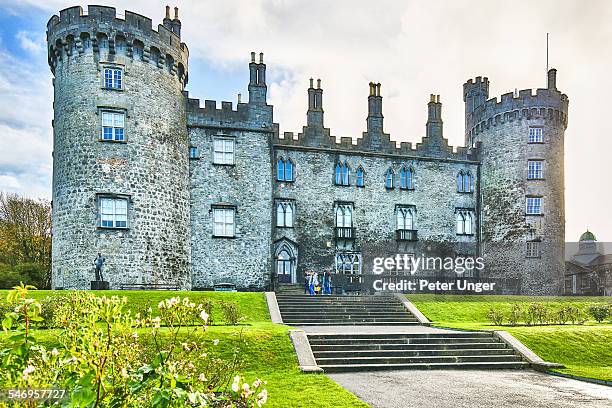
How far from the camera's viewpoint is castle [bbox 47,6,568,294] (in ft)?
90.7

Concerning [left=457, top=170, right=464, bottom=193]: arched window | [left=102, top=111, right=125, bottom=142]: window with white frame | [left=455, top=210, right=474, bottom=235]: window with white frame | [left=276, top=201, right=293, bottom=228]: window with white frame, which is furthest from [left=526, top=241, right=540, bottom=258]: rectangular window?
[left=102, top=111, right=125, bottom=142]: window with white frame

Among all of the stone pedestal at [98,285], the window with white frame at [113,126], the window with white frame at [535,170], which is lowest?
the stone pedestal at [98,285]

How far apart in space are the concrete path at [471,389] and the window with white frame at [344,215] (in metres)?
19.7

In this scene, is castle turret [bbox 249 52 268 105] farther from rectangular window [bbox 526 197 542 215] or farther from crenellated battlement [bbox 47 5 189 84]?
rectangular window [bbox 526 197 542 215]

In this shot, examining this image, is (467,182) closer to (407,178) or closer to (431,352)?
(407,178)

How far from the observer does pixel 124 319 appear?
504cm

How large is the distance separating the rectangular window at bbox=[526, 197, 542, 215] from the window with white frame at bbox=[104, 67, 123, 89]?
26.8 m

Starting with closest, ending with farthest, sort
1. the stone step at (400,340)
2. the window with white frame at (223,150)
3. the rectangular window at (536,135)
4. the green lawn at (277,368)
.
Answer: the green lawn at (277,368)
the stone step at (400,340)
the window with white frame at (223,150)
the rectangular window at (536,135)

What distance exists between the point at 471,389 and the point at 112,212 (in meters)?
20.6

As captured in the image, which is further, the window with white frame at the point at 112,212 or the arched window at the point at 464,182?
the arched window at the point at 464,182

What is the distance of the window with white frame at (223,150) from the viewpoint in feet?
105

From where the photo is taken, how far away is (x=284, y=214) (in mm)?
33594

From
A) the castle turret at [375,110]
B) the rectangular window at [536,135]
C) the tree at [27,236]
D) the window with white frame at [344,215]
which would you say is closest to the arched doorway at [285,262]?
the window with white frame at [344,215]

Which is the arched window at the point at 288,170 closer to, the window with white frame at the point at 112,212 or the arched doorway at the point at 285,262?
the arched doorway at the point at 285,262
